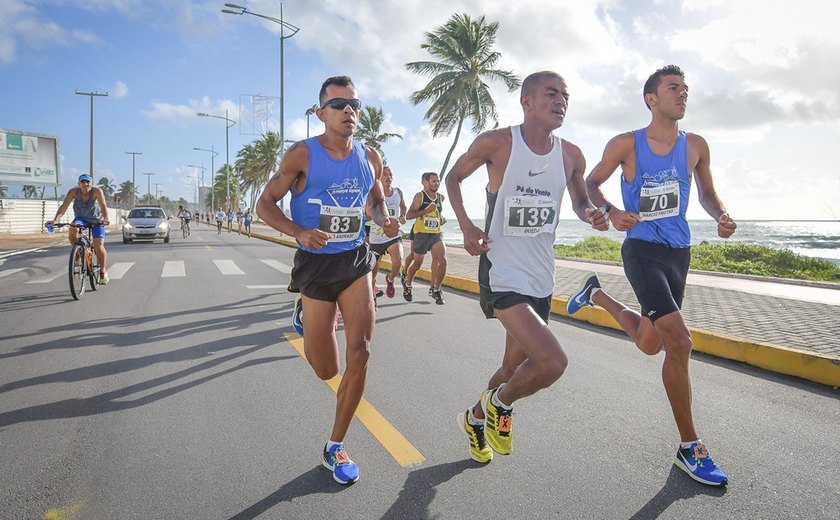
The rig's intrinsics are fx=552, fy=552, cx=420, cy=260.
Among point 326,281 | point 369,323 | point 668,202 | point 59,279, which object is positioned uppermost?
point 668,202

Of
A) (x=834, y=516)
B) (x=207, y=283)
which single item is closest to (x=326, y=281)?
(x=834, y=516)

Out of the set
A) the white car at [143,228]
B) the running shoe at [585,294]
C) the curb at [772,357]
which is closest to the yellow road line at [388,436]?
the running shoe at [585,294]

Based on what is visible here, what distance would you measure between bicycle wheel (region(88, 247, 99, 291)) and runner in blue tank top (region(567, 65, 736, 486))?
8.50 m

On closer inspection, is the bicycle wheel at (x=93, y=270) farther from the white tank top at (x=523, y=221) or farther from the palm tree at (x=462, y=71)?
the palm tree at (x=462, y=71)

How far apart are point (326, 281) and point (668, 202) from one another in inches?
80.2

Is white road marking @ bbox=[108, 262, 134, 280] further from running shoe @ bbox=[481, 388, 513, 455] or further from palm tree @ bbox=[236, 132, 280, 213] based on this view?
palm tree @ bbox=[236, 132, 280, 213]

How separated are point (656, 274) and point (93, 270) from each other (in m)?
9.05

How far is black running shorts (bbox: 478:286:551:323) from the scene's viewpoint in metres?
2.88

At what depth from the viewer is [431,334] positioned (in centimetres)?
622

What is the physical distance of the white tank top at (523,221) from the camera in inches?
117

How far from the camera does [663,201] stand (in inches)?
128

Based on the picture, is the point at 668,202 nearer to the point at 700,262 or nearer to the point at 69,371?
the point at 69,371

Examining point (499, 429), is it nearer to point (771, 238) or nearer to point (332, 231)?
point (332, 231)

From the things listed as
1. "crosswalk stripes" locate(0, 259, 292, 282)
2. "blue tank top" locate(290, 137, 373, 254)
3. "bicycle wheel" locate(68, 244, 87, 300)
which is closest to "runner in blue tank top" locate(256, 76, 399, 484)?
"blue tank top" locate(290, 137, 373, 254)
